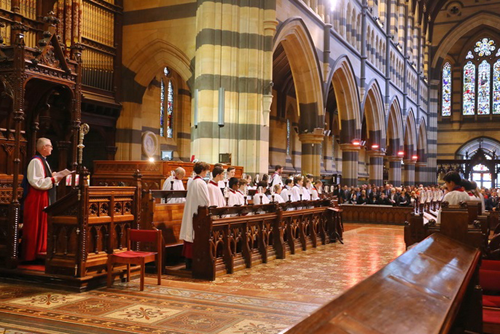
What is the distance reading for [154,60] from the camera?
693 inches

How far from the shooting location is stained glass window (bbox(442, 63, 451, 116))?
143 ft

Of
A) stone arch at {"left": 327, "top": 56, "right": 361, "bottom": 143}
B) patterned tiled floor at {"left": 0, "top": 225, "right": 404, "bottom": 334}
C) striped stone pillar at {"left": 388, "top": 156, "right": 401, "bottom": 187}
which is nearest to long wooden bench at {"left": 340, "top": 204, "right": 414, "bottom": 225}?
stone arch at {"left": 327, "top": 56, "right": 361, "bottom": 143}

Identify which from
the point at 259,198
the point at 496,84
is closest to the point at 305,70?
the point at 259,198

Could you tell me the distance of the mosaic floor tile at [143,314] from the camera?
4864mm

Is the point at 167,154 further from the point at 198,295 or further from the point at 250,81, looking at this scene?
the point at 198,295

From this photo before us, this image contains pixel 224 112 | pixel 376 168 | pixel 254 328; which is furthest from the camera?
pixel 376 168

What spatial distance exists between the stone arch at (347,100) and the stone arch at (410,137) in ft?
47.5

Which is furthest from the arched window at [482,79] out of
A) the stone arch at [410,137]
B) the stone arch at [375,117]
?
the stone arch at [375,117]

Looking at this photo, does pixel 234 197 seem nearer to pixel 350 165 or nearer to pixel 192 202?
pixel 192 202

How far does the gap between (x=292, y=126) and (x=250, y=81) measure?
13788 mm

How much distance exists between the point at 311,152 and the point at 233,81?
Result: 288 inches

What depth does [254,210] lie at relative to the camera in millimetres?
8906

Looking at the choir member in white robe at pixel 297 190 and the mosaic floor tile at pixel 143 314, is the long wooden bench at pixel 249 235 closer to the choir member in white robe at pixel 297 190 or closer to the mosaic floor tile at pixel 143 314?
the choir member in white robe at pixel 297 190

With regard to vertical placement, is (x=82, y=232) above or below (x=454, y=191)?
below
